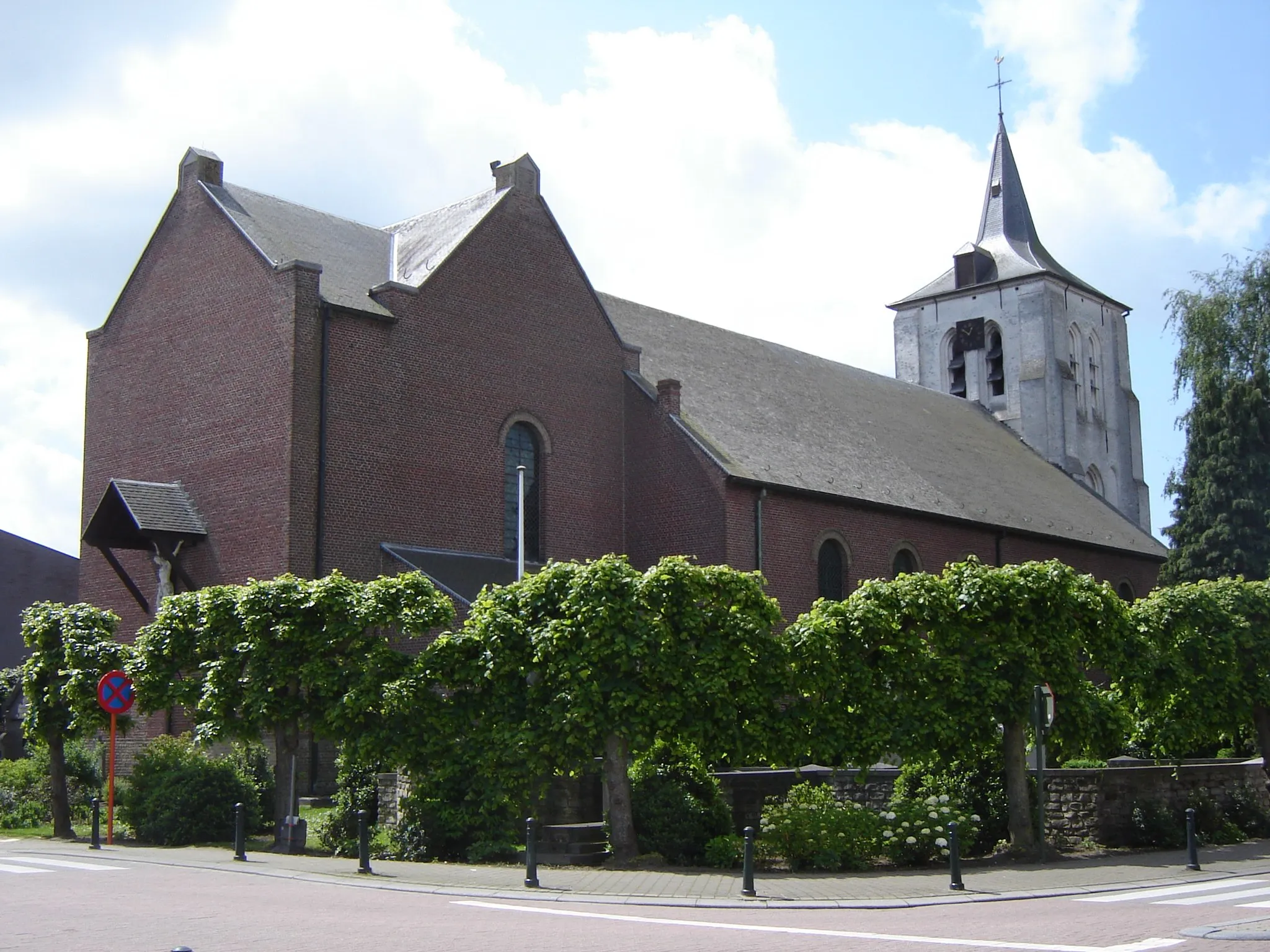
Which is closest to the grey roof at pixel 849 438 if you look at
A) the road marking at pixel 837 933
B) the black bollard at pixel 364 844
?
the black bollard at pixel 364 844

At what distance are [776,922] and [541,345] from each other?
62.6ft

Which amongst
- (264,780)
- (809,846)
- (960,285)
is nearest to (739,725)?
(809,846)

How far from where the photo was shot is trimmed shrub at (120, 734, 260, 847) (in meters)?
20.6

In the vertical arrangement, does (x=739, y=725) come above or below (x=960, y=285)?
below

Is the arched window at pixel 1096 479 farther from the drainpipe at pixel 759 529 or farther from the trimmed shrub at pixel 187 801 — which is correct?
the trimmed shrub at pixel 187 801

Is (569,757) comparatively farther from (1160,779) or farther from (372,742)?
(1160,779)

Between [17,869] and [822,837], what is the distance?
33.9 feet

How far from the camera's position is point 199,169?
28578 mm

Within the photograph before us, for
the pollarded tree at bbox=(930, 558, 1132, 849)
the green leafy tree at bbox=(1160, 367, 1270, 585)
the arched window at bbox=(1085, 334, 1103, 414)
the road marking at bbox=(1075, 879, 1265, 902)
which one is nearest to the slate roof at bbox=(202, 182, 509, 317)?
the pollarded tree at bbox=(930, 558, 1132, 849)

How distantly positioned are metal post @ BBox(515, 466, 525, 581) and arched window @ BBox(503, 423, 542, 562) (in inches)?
3.1

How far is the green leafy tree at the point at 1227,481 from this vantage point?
41.4 m

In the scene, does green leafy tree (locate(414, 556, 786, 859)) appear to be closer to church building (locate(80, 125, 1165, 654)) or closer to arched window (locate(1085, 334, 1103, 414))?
church building (locate(80, 125, 1165, 654))

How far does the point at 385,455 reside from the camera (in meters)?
26.3

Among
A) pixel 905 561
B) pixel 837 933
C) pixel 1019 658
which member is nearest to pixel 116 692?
pixel 837 933
